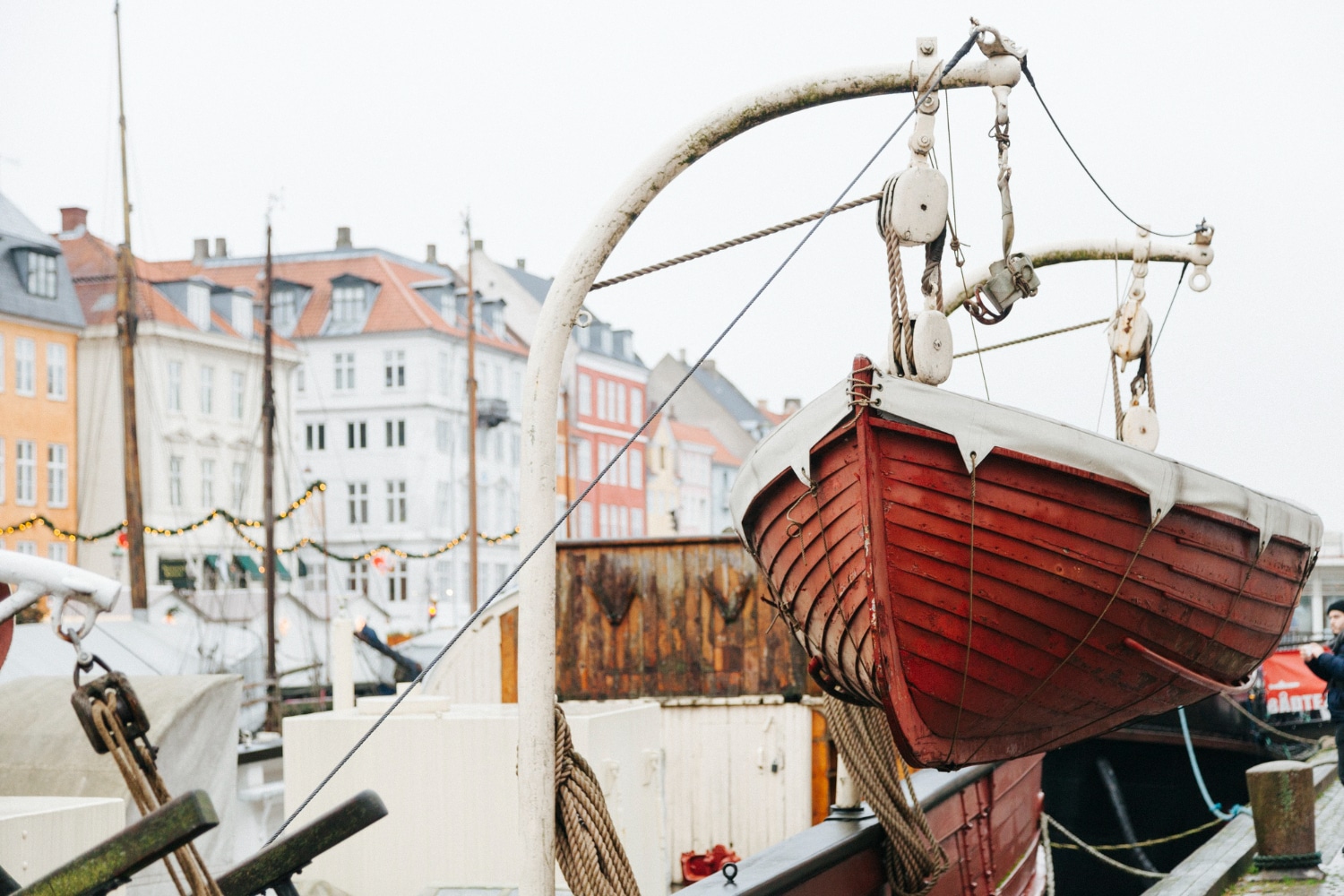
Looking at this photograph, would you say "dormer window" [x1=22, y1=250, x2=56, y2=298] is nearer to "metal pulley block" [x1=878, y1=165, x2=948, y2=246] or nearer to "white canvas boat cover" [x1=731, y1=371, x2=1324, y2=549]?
"white canvas boat cover" [x1=731, y1=371, x2=1324, y2=549]

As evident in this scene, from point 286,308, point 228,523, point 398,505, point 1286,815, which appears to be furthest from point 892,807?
point 286,308

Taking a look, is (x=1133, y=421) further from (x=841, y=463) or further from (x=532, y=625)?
(x=532, y=625)

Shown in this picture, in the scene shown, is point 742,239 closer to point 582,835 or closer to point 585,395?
point 582,835

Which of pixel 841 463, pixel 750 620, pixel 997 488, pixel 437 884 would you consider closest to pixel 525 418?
pixel 841 463

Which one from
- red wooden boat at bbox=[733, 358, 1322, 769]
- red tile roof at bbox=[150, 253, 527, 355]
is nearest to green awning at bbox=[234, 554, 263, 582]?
red tile roof at bbox=[150, 253, 527, 355]

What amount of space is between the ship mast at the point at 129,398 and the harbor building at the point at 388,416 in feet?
78.0

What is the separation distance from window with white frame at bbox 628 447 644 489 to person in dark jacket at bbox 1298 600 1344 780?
62994 millimetres

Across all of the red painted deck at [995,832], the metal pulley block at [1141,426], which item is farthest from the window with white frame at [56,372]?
the metal pulley block at [1141,426]

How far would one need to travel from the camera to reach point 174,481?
4803 cm

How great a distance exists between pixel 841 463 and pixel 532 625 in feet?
4.73

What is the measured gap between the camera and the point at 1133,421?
8.75m

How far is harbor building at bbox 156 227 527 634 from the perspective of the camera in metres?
56.9

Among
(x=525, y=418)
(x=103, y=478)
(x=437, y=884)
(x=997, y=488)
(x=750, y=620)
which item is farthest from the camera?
(x=103, y=478)

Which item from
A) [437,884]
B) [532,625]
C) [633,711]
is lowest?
[437,884]
